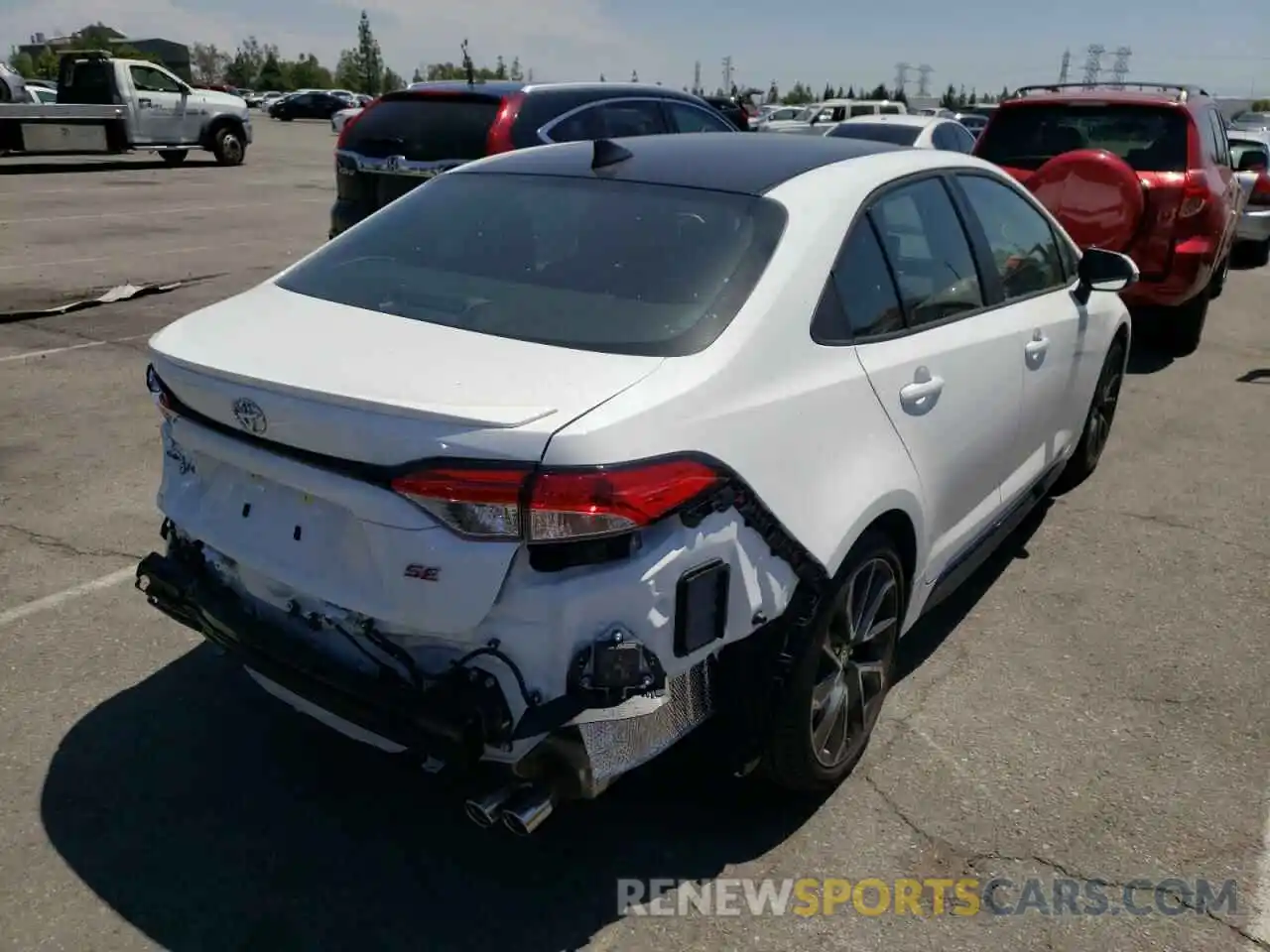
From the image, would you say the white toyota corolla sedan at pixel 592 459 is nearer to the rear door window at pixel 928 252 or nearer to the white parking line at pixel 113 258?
the rear door window at pixel 928 252

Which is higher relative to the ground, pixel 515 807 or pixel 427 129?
pixel 427 129

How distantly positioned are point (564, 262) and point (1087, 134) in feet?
21.7

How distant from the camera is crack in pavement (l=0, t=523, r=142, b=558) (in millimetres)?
4418

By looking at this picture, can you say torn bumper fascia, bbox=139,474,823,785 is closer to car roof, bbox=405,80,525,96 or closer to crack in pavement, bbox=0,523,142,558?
crack in pavement, bbox=0,523,142,558

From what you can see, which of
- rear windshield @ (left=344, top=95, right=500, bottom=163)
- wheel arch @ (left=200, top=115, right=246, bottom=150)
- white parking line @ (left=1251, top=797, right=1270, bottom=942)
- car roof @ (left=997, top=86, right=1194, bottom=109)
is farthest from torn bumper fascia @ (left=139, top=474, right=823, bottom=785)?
wheel arch @ (left=200, top=115, right=246, bottom=150)

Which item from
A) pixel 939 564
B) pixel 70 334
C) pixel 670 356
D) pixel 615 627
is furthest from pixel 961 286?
pixel 70 334

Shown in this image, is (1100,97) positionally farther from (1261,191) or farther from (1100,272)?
(1261,191)

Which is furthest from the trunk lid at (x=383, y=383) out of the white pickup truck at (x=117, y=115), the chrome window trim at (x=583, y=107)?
the white pickup truck at (x=117, y=115)

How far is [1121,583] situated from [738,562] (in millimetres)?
2790

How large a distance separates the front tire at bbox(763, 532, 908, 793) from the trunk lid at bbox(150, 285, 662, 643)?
0.83 meters

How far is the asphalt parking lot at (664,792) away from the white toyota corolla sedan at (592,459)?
1.13ft

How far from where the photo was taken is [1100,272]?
4.54 meters

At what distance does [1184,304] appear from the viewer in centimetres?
832

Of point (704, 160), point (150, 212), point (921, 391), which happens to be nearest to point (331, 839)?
point (921, 391)
